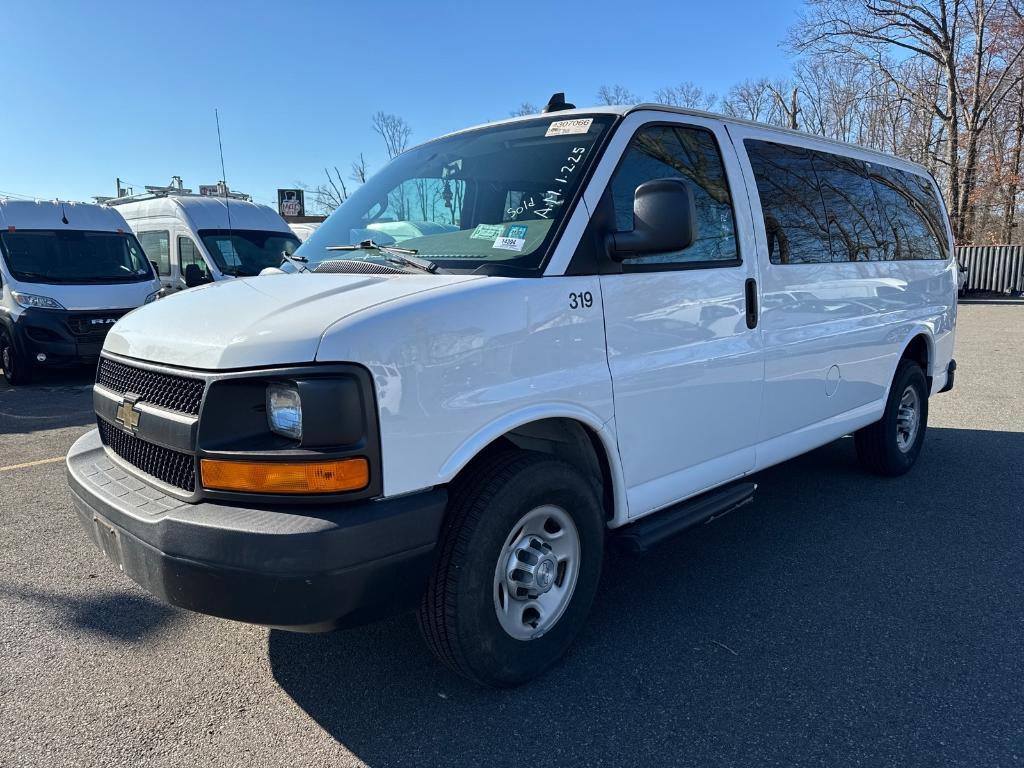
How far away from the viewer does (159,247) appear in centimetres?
1322

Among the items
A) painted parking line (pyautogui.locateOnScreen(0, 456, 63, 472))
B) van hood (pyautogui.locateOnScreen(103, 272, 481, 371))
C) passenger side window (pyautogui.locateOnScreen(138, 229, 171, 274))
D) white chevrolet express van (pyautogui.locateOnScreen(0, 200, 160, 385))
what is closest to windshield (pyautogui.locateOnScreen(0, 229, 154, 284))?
white chevrolet express van (pyautogui.locateOnScreen(0, 200, 160, 385))

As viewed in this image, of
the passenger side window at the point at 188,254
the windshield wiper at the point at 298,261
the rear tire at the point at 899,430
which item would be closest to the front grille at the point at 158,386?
the windshield wiper at the point at 298,261

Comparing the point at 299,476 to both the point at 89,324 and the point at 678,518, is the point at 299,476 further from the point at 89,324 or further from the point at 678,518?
the point at 89,324

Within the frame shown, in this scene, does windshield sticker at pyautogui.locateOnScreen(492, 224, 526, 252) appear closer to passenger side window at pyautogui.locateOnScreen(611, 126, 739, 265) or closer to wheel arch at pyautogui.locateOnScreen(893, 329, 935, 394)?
passenger side window at pyautogui.locateOnScreen(611, 126, 739, 265)

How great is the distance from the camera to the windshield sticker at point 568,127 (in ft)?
10.6

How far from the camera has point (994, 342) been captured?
43.8 feet

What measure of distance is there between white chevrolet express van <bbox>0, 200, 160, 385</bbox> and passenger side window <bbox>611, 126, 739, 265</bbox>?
8.19 m

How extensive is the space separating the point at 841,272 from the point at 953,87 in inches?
1209

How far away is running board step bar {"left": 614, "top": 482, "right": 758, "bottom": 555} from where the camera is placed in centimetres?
315

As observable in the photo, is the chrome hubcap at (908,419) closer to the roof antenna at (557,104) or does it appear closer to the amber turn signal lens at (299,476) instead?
the roof antenna at (557,104)

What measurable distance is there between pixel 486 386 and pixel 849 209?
326 centimetres


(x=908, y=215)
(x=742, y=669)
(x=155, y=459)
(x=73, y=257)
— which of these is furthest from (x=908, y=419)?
(x=73, y=257)

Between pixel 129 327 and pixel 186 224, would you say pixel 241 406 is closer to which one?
pixel 129 327

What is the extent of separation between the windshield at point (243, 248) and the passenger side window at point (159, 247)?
3.64 feet
